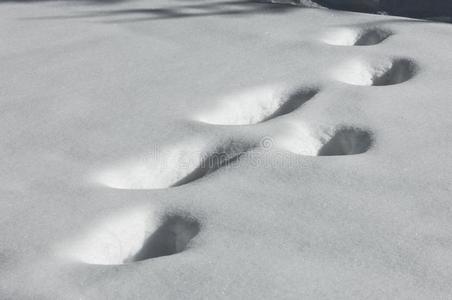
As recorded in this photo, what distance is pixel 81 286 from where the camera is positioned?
0.92 m

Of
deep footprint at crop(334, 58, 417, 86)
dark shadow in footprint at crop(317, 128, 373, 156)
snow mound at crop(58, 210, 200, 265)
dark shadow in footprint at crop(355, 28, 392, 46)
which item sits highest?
dark shadow in footprint at crop(355, 28, 392, 46)

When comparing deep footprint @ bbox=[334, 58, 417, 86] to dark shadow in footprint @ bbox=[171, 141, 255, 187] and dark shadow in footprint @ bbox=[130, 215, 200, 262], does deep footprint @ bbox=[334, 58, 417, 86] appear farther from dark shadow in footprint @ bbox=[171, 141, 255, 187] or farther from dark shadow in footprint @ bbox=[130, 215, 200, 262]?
dark shadow in footprint @ bbox=[130, 215, 200, 262]

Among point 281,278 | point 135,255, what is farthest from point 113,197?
point 281,278

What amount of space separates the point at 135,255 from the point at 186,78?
2.02 feet

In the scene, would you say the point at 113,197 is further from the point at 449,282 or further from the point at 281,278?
the point at 449,282

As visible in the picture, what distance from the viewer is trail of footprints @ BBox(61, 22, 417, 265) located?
3.39ft

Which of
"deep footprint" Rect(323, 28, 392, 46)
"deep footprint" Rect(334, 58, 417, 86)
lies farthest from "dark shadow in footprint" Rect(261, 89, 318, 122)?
"deep footprint" Rect(323, 28, 392, 46)

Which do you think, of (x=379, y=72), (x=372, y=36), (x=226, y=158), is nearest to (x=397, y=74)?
(x=379, y=72)

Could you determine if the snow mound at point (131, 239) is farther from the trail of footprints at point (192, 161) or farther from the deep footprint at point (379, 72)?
the deep footprint at point (379, 72)

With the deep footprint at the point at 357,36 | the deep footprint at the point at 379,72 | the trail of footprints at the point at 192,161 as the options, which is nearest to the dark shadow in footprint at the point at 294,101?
the trail of footprints at the point at 192,161

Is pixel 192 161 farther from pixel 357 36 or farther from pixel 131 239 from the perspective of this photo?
pixel 357 36

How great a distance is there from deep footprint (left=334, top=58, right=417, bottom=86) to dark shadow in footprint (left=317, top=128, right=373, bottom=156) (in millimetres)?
302

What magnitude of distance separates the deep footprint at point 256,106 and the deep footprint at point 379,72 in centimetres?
14

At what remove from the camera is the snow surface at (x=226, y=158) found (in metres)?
0.95
